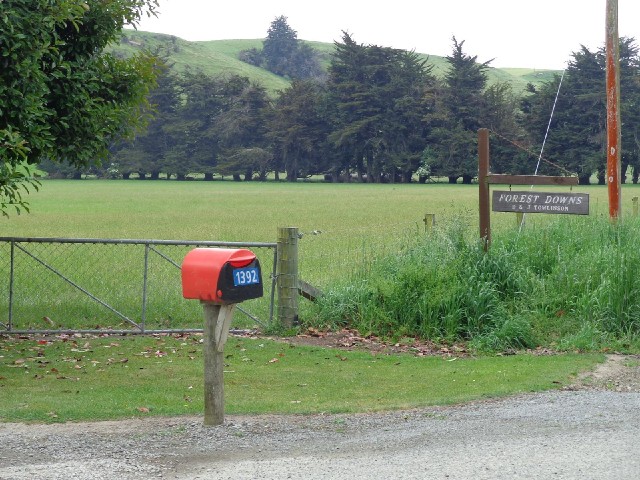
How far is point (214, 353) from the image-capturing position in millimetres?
7473

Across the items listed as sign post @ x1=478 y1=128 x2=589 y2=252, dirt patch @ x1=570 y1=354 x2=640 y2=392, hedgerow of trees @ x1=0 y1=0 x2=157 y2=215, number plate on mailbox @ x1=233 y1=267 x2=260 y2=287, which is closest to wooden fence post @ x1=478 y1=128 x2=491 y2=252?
sign post @ x1=478 y1=128 x2=589 y2=252

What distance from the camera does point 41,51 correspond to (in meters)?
10.8

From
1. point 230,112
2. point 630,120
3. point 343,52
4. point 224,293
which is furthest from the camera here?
point 230,112

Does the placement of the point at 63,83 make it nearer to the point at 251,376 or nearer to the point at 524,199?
the point at 251,376

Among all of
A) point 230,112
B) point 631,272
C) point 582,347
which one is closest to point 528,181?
point 631,272

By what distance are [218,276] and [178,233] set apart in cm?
2340

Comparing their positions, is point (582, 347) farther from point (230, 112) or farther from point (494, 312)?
point (230, 112)

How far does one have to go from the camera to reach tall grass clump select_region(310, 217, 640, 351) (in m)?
11.9

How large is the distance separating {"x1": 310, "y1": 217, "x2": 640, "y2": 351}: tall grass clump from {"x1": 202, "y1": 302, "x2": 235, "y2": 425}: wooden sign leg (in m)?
5.01

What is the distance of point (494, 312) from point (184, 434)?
243 inches

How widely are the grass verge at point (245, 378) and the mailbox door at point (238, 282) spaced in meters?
1.28

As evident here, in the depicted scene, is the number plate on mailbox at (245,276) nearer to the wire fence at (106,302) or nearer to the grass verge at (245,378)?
the grass verge at (245,378)

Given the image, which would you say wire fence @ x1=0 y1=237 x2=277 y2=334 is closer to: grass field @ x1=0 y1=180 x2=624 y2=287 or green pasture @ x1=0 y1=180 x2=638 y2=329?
green pasture @ x1=0 y1=180 x2=638 y2=329

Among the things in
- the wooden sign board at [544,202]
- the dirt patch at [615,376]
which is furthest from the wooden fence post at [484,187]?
the dirt patch at [615,376]
